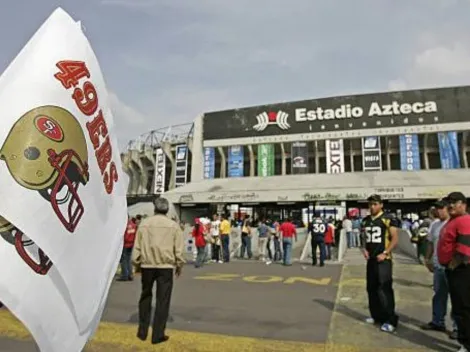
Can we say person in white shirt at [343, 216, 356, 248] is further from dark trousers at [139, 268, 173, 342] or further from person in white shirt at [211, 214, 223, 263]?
dark trousers at [139, 268, 173, 342]

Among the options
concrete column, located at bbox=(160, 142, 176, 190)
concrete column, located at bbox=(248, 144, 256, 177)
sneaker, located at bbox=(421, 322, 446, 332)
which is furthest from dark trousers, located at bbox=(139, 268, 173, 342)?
concrete column, located at bbox=(160, 142, 176, 190)

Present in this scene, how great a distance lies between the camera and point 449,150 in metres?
29.4

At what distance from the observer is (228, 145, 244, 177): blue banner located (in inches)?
1345

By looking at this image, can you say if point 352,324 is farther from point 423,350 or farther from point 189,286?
point 189,286

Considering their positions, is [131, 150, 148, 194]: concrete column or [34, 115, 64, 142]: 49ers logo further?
[131, 150, 148, 194]: concrete column

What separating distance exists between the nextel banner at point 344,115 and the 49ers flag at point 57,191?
30.6 meters

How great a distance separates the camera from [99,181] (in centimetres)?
288

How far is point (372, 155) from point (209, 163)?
1305 cm

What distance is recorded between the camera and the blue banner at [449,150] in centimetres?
2922

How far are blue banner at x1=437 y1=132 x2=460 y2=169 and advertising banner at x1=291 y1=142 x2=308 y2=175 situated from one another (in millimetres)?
9528

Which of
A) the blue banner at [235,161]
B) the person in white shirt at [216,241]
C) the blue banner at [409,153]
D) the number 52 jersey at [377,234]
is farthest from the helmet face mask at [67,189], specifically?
the blue banner at [235,161]

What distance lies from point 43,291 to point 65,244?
10.9 inches

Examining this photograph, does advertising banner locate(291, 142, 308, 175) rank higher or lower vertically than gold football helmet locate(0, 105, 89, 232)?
higher

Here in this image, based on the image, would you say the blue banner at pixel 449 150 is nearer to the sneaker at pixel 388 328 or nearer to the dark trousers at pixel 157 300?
the sneaker at pixel 388 328
